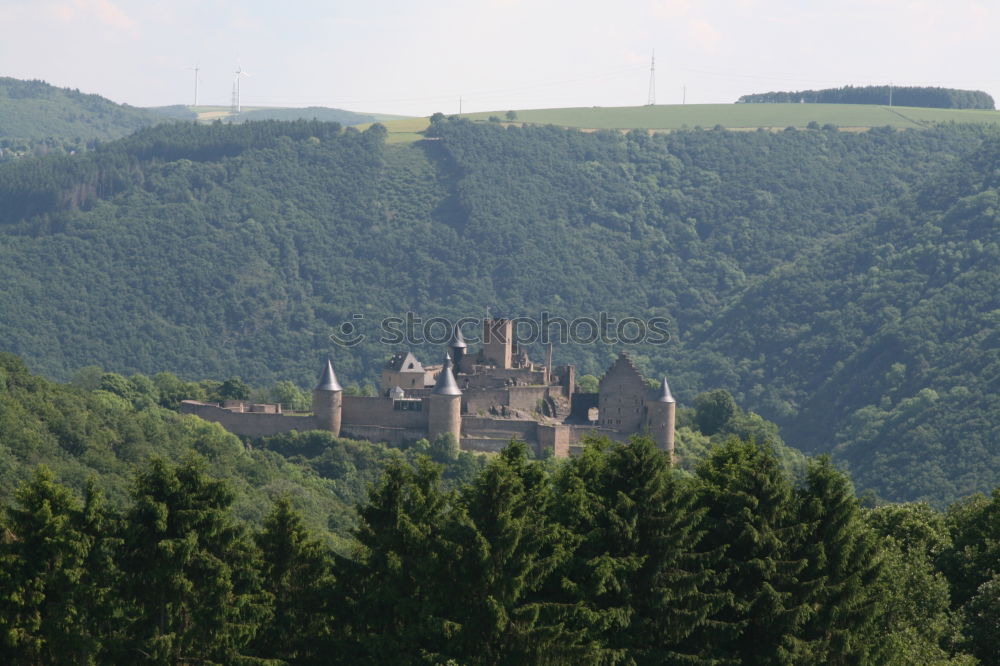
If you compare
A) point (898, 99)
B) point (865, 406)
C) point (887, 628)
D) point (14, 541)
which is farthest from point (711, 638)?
point (898, 99)

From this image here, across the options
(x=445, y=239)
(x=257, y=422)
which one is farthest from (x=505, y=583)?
(x=445, y=239)

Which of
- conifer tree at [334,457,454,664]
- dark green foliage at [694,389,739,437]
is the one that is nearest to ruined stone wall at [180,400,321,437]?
dark green foliage at [694,389,739,437]

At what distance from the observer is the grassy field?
155250 millimetres

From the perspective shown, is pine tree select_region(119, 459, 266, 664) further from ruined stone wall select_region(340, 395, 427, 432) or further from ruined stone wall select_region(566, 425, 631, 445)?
ruined stone wall select_region(340, 395, 427, 432)

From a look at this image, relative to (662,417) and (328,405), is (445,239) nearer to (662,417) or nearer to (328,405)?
(328,405)

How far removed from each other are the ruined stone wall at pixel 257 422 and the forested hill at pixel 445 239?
43.6 meters

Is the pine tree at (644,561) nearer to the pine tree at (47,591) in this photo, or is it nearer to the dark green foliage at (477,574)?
the dark green foliage at (477,574)

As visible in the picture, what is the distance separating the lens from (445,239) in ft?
483

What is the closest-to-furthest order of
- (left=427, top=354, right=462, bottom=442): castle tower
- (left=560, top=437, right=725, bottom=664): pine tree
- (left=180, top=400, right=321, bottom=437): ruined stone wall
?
(left=560, top=437, right=725, bottom=664): pine tree → (left=427, top=354, right=462, bottom=442): castle tower → (left=180, top=400, right=321, bottom=437): ruined stone wall

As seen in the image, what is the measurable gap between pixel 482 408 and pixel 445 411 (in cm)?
299

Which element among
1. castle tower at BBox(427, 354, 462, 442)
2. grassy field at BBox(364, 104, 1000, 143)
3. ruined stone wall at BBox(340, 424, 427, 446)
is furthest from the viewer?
grassy field at BBox(364, 104, 1000, 143)

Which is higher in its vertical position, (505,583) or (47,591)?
(505,583)

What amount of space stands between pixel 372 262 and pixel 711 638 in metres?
118

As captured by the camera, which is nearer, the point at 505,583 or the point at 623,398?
the point at 505,583
